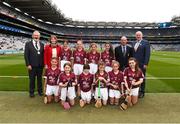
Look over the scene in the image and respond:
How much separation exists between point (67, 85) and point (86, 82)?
0.56 meters

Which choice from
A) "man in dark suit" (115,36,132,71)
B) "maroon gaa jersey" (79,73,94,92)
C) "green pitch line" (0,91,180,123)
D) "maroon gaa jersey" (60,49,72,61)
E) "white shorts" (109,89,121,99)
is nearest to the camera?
"green pitch line" (0,91,180,123)

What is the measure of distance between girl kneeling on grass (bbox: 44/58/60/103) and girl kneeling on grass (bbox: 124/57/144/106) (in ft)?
6.60

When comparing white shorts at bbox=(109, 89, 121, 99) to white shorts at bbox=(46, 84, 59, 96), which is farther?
white shorts at bbox=(46, 84, 59, 96)

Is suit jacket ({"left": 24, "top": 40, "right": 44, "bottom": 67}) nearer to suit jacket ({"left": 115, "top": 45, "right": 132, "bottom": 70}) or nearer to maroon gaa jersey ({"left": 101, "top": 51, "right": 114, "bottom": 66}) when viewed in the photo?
maroon gaa jersey ({"left": 101, "top": 51, "right": 114, "bottom": 66})

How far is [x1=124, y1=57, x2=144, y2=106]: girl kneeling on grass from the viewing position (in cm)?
786

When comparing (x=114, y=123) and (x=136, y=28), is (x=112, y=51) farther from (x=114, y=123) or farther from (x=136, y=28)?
(x=136, y=28)

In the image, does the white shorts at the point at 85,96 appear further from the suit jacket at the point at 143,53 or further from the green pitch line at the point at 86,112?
the suit jacket at the point at 143,53

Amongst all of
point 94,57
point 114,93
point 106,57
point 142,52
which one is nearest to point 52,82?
point 114,93

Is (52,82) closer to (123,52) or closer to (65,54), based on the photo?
(65,54)

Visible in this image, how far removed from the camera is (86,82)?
7.91 metres

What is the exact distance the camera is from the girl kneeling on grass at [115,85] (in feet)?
25.5

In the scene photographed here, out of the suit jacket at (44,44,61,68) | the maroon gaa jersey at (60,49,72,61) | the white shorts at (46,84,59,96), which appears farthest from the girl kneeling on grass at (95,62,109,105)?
the maroon gaa jersey at (60,49,72,61)

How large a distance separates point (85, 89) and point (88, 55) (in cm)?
214

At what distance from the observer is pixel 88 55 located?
32.0 ft
